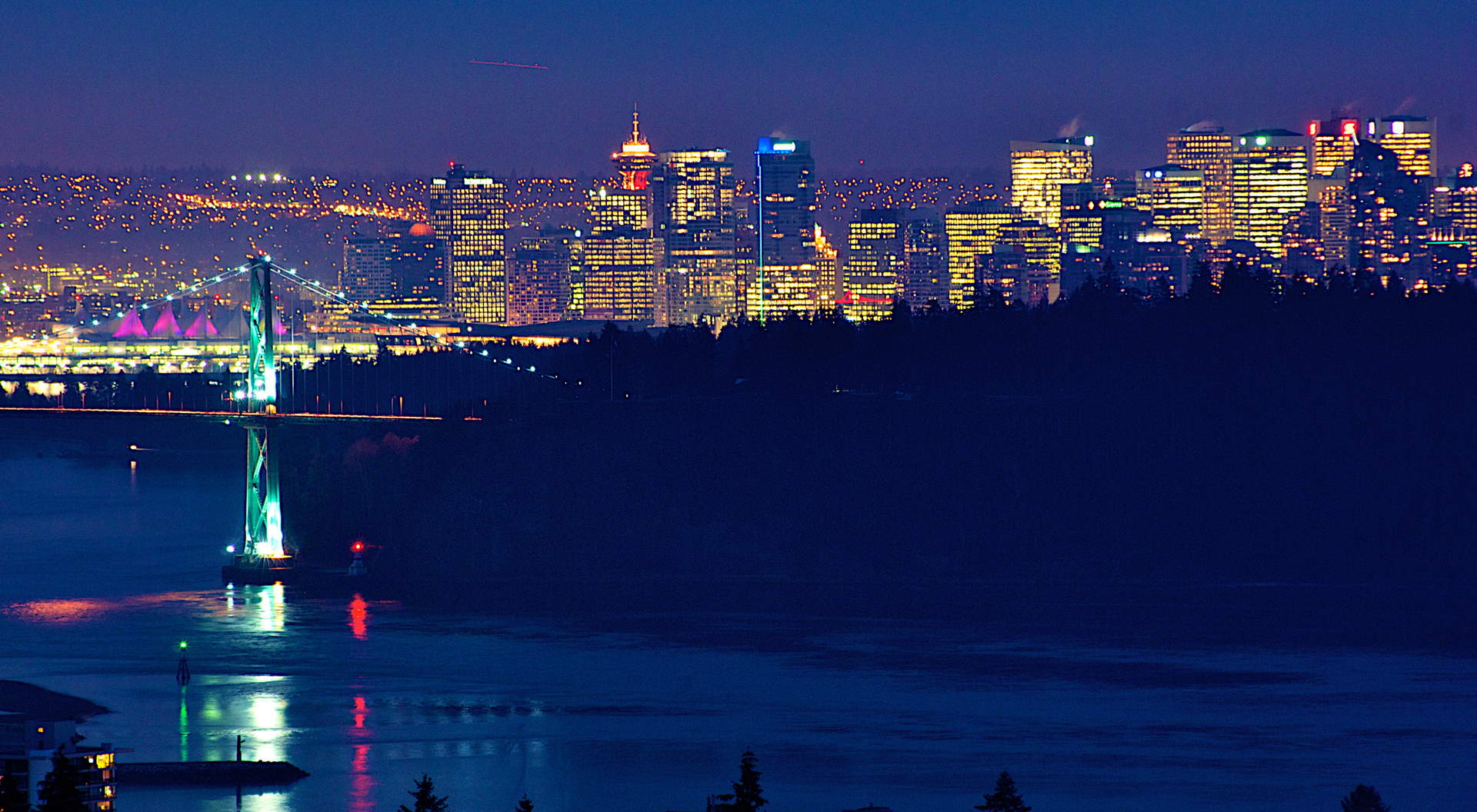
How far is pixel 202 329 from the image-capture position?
377 feet

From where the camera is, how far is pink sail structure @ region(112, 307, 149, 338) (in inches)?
4461

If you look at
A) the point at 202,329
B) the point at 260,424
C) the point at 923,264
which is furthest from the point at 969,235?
the point at 260,424

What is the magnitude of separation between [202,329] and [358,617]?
268ft

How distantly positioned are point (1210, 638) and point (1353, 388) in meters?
14.5

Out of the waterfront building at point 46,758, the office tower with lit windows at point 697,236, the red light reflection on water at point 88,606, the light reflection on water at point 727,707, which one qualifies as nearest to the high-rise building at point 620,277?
the office tower with lit windows at point 697,236

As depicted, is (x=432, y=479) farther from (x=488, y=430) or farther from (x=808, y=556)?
(x=808, y=556)

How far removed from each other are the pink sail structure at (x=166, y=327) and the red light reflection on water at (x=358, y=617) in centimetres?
7896

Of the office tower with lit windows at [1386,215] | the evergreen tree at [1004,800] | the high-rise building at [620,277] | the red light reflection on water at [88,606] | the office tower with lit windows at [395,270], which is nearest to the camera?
the evergreen tree at [1004,800]

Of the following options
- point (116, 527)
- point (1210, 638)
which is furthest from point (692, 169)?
point (1210, 638)

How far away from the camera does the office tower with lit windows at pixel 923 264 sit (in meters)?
132

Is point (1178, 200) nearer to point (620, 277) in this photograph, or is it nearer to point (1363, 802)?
point (620, 277)

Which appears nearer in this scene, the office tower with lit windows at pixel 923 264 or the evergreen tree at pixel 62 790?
the evergreen tree at pixel 62 790

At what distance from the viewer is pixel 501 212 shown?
15550cm

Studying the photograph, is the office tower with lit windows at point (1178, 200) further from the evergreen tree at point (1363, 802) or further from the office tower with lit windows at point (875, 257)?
the evergreen tree at point (1363, 802)
